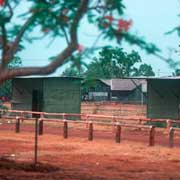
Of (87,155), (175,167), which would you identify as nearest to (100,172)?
(175,167)

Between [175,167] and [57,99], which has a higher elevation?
[57,99]

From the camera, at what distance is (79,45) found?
→ 33.0 feet

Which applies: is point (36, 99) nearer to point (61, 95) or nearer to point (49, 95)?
point (49, 95)

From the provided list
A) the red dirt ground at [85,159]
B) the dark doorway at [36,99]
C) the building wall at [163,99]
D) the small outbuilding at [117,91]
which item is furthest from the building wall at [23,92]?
the small outbuilding at [117,91]

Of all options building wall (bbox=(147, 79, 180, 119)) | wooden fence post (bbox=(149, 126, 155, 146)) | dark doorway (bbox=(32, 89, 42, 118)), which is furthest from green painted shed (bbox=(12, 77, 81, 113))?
wooden fence post (bbox=(149, 126, 155, 146))

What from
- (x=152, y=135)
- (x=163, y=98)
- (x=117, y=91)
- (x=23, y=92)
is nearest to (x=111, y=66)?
(x=117, y=91)

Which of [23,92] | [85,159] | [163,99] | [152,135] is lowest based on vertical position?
[85,159]

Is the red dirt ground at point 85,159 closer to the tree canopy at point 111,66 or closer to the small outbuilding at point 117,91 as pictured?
the tree canopy at point 111,66

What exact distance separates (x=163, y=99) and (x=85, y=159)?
19.5 meters

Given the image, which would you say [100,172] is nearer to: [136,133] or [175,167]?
[175,167]

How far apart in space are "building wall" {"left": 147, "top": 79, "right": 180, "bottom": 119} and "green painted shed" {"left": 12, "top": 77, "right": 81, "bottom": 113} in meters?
6.41

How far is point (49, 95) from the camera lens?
42031 millimetres

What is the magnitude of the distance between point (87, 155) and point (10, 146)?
157 inches

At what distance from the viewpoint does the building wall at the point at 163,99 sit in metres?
36.4
